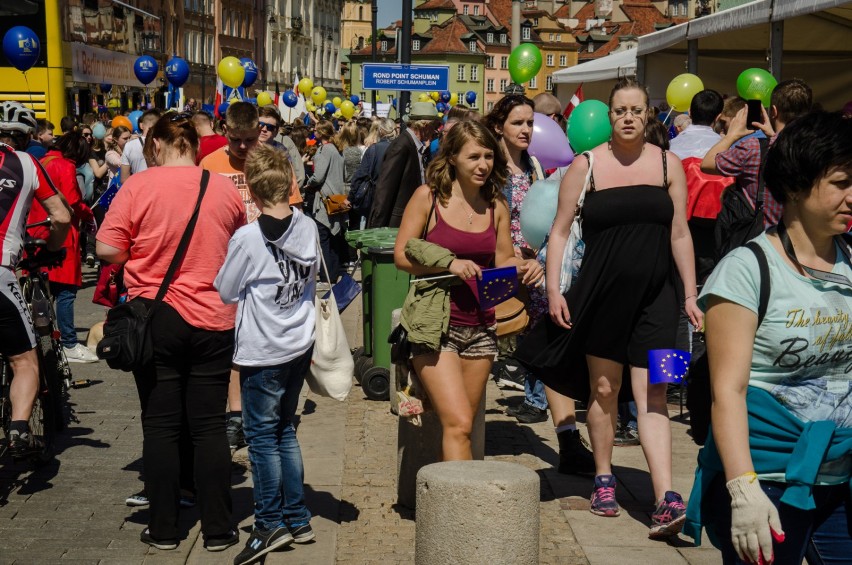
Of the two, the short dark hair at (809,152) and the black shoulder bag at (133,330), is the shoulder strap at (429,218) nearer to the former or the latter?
the black shoulder bag at (133,330)

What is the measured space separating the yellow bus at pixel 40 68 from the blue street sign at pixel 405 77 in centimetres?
546

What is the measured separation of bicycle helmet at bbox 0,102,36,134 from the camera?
274 inches

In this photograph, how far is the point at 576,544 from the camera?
5559 mm

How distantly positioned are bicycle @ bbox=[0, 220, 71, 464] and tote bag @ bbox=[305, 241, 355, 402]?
1.78m

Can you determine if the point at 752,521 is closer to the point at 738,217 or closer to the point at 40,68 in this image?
the point at 738,217

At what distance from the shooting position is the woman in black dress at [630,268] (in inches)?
223

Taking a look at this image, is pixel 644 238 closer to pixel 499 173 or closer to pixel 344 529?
pixel 499 173

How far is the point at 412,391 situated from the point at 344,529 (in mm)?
751

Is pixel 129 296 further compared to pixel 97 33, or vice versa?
pixel 97 33

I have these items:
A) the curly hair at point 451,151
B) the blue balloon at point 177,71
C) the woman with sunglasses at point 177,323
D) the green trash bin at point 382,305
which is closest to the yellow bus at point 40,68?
the blue balloon at point 177,71

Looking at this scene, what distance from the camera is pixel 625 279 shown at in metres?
5.68

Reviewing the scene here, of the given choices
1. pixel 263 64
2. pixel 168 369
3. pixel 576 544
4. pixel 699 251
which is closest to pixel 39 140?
pixel 699 251

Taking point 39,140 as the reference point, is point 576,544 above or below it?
below

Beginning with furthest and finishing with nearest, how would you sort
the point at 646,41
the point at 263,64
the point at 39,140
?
the point at 263,64 → the point at 646,41 → the point at 39,140
